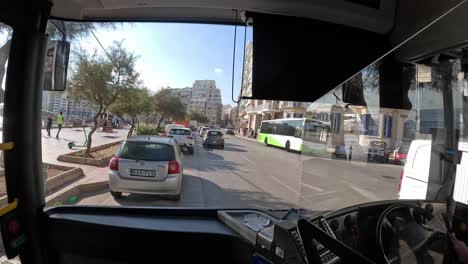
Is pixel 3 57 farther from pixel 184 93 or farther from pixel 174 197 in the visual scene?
pixel 184 93

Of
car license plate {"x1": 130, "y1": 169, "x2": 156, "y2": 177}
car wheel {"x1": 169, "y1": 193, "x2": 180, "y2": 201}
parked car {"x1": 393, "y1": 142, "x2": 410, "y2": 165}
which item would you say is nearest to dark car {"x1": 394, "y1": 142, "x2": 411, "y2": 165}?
parked car {"x1": 393, "y1": 142, "x2": 410, "y2": 165}

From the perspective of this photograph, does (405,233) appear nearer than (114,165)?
Yes

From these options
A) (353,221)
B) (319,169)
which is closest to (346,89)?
(319,169)

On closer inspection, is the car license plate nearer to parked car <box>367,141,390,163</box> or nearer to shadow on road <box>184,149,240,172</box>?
shadow on road <box>184,149,240,172</box>

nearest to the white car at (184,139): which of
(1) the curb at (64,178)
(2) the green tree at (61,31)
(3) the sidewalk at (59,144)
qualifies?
(3) the sidewalk at (59,144)

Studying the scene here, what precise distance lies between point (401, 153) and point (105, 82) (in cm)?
1442

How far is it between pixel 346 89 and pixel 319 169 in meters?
0.45

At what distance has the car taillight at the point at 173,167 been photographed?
7.05 m

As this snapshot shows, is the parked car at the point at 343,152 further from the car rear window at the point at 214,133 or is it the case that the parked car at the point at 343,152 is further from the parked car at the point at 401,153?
the car rear window at the point at 214,133

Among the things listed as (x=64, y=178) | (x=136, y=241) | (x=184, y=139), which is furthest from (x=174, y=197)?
(x=184, y=139)

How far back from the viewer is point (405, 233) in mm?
1248

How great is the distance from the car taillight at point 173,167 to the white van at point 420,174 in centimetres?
613

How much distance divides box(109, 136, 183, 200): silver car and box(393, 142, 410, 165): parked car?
5.89m

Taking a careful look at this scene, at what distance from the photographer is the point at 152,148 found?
720cm
